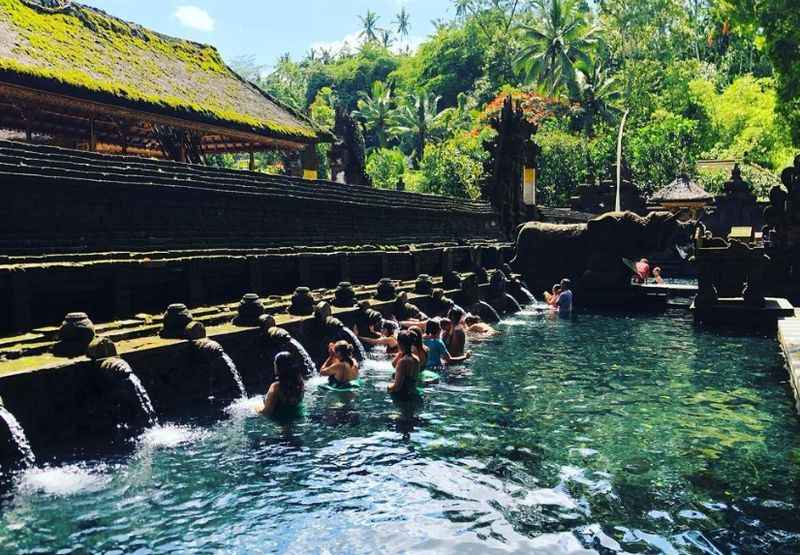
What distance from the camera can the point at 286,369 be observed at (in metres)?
8.23

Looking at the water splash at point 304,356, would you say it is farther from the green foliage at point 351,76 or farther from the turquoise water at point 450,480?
the green foliage at point 351,76

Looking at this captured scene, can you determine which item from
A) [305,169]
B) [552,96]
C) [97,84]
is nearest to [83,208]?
[97,84]

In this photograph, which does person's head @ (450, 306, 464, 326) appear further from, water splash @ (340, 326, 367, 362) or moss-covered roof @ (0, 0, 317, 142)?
moss-covered roof @ (0, 0, 317, 142)

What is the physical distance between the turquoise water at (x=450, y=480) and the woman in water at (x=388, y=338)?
1.60m

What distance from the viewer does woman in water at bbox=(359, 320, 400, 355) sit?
12.1 m

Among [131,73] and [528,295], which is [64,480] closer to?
[131,73]

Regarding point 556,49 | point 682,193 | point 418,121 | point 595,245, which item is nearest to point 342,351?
point 595,245

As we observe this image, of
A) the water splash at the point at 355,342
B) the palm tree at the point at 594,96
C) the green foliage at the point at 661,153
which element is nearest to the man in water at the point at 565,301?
the water splash at the point at 355,342

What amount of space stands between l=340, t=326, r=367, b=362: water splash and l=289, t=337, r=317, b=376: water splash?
3.48ft

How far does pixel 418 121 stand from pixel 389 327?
161 feet

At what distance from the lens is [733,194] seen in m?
38.0

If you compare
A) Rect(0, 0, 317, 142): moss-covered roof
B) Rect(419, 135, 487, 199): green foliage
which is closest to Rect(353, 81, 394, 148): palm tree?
Rect(419, 135, 487, 199): green foliage

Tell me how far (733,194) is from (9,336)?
38862mm

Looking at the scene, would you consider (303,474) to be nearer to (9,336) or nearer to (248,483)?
(248,483)
